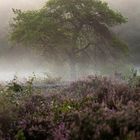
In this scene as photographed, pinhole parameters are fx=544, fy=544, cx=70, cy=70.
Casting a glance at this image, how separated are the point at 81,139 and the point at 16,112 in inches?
81.5

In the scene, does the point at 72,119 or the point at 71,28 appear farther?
the point at 71,28

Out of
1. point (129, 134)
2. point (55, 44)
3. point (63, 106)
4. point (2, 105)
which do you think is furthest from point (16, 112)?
point (55, 44)

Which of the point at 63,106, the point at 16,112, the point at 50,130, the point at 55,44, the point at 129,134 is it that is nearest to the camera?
the point at 129,134

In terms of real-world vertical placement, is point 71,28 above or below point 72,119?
above

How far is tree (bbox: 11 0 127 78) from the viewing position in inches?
2042

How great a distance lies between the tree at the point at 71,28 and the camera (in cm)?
5188

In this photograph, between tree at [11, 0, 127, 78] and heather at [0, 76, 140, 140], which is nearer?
heather at [0, 76, 140, 140]

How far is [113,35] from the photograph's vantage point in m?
53.4

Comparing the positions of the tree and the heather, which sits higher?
the tree

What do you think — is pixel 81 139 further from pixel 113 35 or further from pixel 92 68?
pixel 92 68

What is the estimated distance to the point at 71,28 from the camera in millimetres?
53469

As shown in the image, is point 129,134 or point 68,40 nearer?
point 129,134

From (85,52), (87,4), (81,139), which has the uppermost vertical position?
(87,4)

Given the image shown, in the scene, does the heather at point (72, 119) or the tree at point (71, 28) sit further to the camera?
the tree at point (71, 28)
